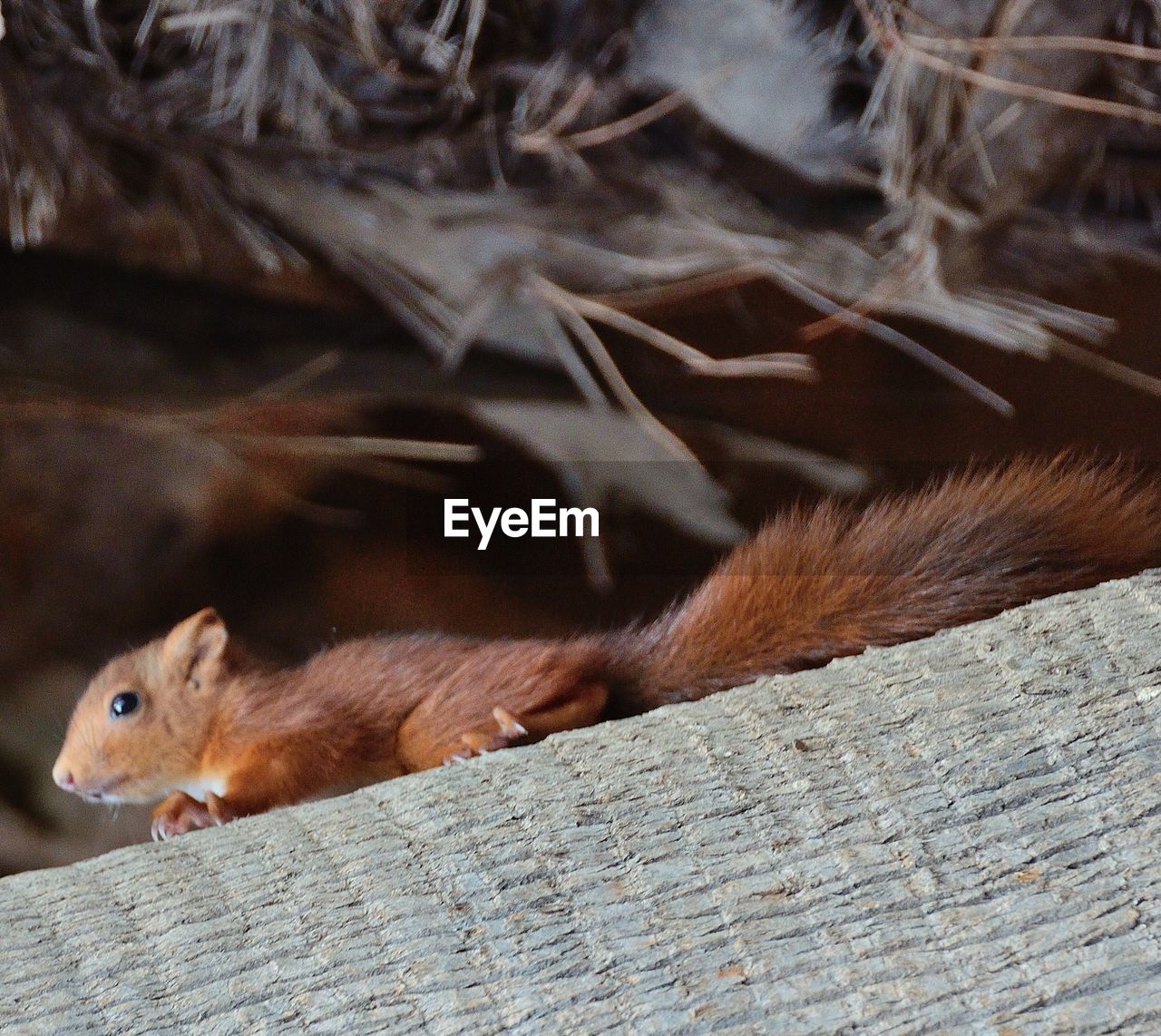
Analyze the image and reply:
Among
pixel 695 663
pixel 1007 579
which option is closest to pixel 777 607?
pixel 695 663

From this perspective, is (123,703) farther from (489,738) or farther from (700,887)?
(700,887)

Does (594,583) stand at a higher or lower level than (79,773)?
higher

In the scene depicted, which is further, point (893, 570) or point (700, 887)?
point (893, 570)

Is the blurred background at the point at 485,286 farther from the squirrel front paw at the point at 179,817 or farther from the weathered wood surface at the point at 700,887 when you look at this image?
the weathered wood surface at the point at 700,887

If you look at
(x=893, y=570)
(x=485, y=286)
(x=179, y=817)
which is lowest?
(x=179, y=817)

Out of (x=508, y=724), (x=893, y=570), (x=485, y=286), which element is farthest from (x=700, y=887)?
(x=485, y=286)

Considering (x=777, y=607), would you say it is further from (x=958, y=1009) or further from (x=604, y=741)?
(x=958, y=1009)

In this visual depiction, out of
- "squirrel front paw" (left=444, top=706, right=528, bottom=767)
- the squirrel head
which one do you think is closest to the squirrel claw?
"squirrel front paw" (left=444, top=706, right=528, bottom=767)
